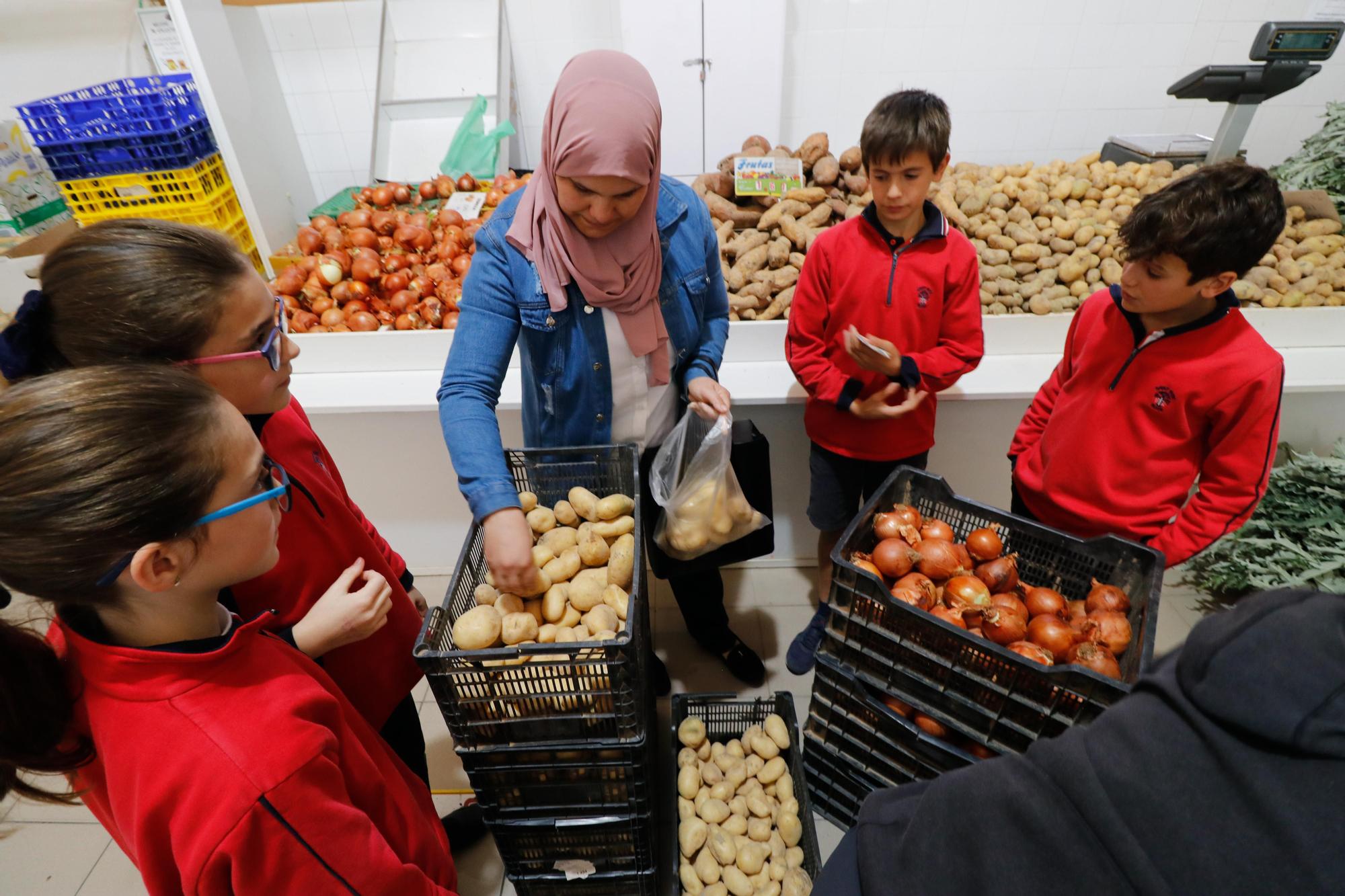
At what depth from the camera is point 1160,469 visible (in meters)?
1.44

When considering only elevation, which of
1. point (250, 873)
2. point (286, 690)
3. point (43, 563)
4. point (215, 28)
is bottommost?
point (250, 873)

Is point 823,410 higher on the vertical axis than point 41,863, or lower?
higher

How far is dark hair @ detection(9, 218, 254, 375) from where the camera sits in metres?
0.84

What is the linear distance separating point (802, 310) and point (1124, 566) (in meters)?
1.00

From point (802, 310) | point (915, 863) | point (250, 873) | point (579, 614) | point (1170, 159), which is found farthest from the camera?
point (1170, 159)

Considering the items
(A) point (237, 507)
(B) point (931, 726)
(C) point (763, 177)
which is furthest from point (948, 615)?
(C) point (763, 177)

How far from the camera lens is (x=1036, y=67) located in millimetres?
3510

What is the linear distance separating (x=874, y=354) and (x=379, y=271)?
2007 mm

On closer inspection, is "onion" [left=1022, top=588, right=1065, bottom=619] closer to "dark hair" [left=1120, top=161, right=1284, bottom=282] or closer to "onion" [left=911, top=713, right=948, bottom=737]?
"onion" [left=911, top=713, right=948, bottom=737]

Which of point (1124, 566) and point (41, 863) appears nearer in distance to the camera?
point (1124, 566)

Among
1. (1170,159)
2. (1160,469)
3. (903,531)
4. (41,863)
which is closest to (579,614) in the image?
(903,531)

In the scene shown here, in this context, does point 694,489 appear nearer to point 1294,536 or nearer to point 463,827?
point 463,827

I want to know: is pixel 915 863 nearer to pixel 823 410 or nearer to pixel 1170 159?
pixel 823 410

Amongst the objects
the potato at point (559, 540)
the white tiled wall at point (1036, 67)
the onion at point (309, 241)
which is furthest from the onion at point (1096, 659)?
the white tiled wall at point (1036, 67)
